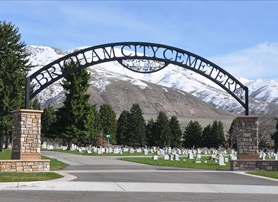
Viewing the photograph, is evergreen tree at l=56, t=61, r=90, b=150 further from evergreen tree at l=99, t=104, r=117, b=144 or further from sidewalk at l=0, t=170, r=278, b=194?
sidewalk at l=0, t=170, r=278, b=194

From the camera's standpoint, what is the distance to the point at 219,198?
13672 millimetres

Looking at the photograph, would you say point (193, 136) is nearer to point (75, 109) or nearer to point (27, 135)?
point (75, 109)

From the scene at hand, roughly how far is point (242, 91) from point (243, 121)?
2326 millimetres

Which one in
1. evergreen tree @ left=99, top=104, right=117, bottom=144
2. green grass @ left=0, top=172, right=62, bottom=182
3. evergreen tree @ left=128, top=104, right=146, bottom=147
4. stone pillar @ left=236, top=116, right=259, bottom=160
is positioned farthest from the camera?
evergreen tree @ left=99, top=104, right=117, bottom=144

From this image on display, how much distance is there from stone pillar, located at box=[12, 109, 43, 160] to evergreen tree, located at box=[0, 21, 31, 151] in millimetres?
23049

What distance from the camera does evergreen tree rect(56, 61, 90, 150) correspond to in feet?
189

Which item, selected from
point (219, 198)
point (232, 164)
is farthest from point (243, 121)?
point (219, 198)

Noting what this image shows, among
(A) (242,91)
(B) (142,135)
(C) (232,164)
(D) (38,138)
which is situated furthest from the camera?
(B) (142,135)

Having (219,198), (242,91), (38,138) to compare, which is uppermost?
(242,91)

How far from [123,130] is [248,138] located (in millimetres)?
66431

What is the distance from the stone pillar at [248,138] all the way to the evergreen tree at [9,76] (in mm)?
24852

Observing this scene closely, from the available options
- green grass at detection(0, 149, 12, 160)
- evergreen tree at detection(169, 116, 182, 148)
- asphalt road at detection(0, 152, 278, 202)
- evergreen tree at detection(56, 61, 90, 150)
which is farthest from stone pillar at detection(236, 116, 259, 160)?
evergreen tree at detection(169, 116, 182, 148)

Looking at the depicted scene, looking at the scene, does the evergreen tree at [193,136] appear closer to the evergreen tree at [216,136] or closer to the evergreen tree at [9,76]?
the evergreen tree at [216,136]

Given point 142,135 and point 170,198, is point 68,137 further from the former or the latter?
point 170,198
